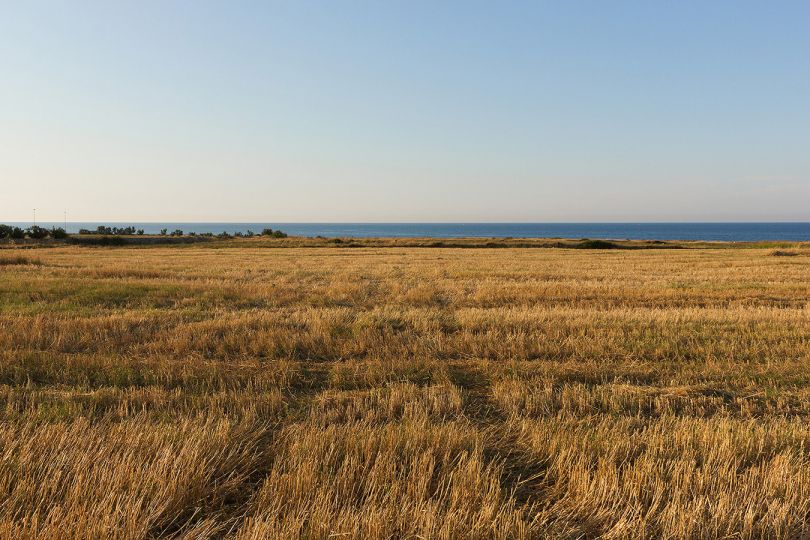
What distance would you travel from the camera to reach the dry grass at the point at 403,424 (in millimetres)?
3650

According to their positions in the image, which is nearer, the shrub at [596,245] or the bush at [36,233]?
the shrub at [596,245]

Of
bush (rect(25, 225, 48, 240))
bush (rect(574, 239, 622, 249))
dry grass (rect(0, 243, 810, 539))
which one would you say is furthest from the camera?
bush (rect(25, 225, 48, 240))

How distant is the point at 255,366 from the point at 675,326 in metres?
8.84

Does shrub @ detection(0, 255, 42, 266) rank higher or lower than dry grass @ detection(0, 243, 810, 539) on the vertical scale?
higher

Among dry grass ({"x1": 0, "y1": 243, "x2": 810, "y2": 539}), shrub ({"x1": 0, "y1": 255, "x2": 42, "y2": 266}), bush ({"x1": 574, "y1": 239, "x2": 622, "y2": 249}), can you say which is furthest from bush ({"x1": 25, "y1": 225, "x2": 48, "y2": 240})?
bush ({"x1": 574, "y1": 239, "x2": 622, "y2": 249})

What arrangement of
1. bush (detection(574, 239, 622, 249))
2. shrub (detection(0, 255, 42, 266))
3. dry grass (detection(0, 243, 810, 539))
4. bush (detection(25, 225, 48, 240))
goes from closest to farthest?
1. dry grass (detection(0, 243, 810, 539))
2. shrub (detection(0, 255, 42, 266))
3. bush (detection(574, 239, 622, 249))
4. bush (detection(25, 225, 48, 240))

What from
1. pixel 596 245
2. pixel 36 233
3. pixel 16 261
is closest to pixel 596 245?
pixel 596 245

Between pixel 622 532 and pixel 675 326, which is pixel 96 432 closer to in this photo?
pixel 622 532

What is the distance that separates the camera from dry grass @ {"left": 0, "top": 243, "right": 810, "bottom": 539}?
12.0ft

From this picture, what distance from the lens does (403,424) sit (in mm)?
5406

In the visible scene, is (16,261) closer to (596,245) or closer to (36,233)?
(36,233)

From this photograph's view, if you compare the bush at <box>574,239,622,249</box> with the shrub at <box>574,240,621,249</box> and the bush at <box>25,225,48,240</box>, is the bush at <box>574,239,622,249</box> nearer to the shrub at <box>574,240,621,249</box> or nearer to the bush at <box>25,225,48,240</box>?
the shrub at <box>574,240,621,249</box>

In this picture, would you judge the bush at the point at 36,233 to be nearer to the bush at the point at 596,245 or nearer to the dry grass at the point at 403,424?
the dry grass at the point at 403,424

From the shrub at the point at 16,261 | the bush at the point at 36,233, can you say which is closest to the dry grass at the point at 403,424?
the shrub at the point at 16,261
